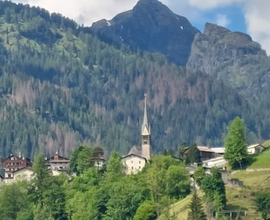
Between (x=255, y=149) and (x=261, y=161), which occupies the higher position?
(x=255, y=149)

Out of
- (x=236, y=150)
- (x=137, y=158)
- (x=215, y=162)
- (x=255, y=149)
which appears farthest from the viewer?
(x=137, y=158)

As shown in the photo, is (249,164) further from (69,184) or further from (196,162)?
(69,184)

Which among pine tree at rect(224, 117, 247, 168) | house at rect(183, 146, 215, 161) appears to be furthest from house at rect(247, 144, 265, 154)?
house at rect(183, 146, 215, 161)

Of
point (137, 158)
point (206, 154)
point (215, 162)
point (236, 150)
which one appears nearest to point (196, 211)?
point (236, 150)

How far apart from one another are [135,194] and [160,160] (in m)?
15.2

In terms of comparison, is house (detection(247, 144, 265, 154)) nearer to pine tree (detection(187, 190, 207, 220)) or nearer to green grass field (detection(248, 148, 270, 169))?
green grass field (detection(248, 148, 270, 169))

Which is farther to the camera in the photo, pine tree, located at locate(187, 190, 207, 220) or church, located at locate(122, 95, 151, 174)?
church, located at locate(122, 95, 151, 174)

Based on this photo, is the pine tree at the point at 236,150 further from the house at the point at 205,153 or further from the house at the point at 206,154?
the house at the point at 206,154

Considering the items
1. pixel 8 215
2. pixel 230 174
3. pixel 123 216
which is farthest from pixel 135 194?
pixel 8 215

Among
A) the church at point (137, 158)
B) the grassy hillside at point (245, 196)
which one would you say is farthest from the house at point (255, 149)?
the church at point (137, 158)

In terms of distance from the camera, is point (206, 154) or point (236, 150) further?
point (206, 154)

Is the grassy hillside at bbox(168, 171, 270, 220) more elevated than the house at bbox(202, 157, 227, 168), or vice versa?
the house at bbox(202, 157, 227, 168)

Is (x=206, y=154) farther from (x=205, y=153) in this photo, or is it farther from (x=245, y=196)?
(x=245, y=196)

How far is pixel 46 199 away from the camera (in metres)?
161
